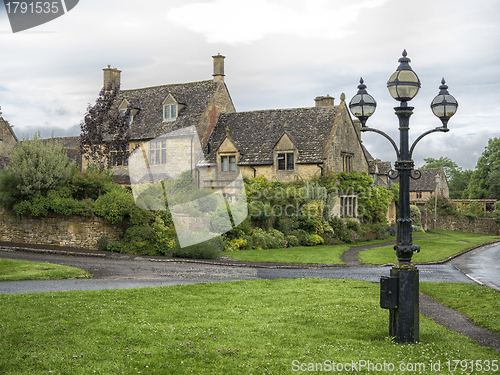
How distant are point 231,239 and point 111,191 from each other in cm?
773

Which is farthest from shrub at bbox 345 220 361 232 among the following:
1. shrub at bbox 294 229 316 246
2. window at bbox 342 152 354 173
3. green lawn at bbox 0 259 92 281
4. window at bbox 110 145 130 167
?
green lawn at bbox 0 259 92 281

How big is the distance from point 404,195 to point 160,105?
36.9 m

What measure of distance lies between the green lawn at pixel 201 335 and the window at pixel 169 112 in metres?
29.7

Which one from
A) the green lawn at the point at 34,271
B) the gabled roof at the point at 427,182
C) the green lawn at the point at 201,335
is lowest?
the green lawn at the point at 34,271

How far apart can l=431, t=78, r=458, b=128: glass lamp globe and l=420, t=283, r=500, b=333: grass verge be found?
4.89 metres

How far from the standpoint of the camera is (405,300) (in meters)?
9.16

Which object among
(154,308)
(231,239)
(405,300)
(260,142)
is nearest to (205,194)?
(231,239)

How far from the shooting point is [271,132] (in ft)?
130

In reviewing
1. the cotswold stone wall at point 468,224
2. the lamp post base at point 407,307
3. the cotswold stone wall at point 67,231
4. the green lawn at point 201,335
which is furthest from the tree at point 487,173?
the lamp post base at point 407,307

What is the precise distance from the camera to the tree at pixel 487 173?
74.8m

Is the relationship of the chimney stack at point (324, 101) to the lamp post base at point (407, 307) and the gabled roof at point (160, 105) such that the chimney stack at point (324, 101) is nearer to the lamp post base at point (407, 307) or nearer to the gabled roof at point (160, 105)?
the gabled roof at point (160, 105)

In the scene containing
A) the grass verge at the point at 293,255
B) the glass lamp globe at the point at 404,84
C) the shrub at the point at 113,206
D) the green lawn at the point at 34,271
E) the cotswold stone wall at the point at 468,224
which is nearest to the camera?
the glass lamp globe at the point at 404,84

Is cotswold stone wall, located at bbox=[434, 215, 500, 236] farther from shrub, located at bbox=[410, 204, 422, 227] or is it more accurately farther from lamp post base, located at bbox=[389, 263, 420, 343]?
lamp post base, located at bbox=[389, 263, 420, 343]

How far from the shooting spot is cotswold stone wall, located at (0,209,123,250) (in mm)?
26250
